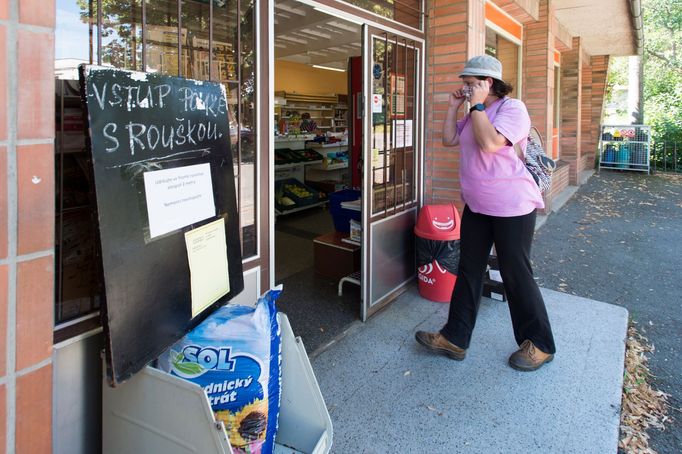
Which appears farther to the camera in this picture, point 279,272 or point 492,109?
point 279,272

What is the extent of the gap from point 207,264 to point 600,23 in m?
9.03

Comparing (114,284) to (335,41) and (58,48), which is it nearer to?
(58,48)

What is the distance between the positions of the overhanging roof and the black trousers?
5.58 m

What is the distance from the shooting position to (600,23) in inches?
319

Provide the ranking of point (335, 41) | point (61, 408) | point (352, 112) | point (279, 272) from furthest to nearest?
1. point (335, 41)
2. point (352, 112)
3. point (279, 272)
4. point (61, 408)

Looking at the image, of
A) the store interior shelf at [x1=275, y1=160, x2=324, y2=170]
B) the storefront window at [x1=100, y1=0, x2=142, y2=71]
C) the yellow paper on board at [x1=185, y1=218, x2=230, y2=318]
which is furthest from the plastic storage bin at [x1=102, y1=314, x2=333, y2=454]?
the store interior shelf at [x1=275, y1=160, x2=324, y2=170]

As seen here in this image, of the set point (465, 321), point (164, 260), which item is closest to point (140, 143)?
point (164, 260)

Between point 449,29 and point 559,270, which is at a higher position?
point 449,29

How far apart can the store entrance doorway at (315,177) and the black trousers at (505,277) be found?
920 millimetres


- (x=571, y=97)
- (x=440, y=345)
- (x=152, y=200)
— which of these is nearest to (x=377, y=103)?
(x=440, y=345)

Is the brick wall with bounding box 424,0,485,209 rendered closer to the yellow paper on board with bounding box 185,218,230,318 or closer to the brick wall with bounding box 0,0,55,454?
the yellow paper on board with bounding box 185,218,230,318

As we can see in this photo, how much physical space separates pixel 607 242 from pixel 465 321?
396 cm

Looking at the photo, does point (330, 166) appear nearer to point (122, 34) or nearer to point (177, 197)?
point (122, 34)

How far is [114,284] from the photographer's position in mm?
1221
